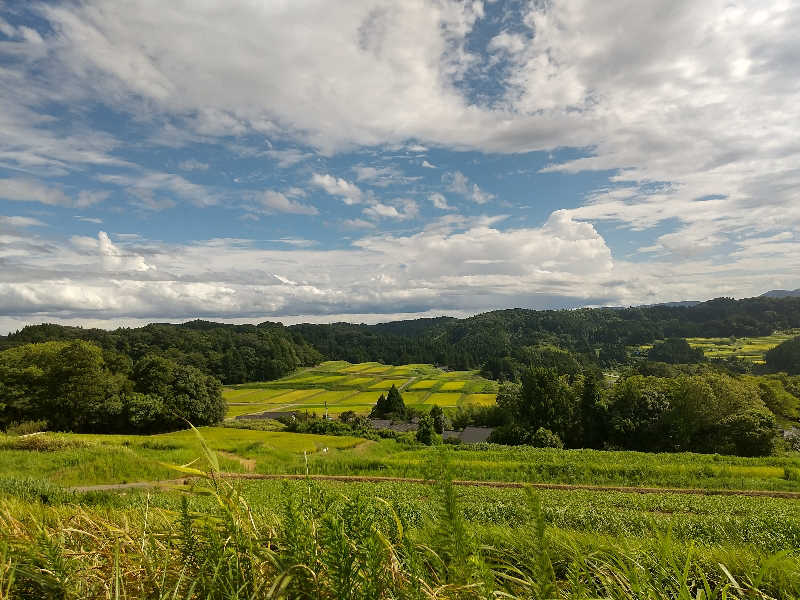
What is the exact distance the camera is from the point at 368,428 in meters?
52.2

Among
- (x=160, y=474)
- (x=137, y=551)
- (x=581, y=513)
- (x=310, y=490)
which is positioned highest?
(x=310, y=490)

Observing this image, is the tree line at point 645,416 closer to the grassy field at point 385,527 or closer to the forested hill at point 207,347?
the grassy field at point 385,527

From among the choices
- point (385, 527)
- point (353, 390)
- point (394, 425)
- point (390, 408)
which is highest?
point (385, 527)

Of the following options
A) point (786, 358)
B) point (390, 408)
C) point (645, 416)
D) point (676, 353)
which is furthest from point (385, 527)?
point (676, 353)

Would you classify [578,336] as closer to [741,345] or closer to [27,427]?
[741,345]

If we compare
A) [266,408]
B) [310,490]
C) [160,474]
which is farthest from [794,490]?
[266,408]

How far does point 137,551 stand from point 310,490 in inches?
33.1

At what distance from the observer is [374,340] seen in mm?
178250

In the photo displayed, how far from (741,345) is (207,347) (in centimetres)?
15828

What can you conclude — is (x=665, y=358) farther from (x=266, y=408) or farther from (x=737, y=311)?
(x=266, y=408)

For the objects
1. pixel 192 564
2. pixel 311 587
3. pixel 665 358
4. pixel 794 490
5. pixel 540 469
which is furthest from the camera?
pixel 665 358

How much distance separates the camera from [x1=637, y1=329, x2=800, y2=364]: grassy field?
113562mm

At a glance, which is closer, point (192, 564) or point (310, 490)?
point (192, 564)

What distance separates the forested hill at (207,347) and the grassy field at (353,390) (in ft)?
23.9
